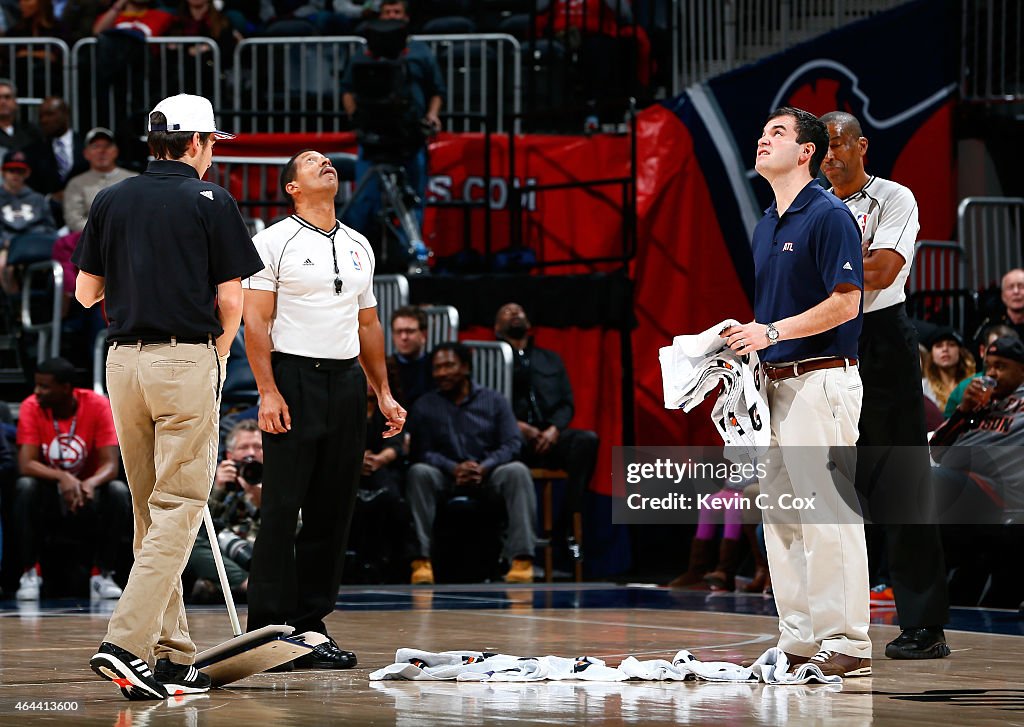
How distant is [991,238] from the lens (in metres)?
15.1

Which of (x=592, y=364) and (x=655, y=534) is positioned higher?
(x=592, y=364)

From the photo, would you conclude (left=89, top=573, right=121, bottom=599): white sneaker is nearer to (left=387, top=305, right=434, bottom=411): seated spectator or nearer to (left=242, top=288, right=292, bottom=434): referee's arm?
(left=387, top=305, right=434, bottom=411): seated spectator

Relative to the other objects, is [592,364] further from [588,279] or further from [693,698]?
[693,698]

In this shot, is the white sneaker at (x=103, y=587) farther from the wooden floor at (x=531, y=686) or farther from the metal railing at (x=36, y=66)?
the metal railing at (x=36, y=66)

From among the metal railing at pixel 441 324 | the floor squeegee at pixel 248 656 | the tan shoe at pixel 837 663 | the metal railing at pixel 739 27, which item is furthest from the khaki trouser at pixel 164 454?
the metal railing at pixel 739 27

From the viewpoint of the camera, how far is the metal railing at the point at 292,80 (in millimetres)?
15531

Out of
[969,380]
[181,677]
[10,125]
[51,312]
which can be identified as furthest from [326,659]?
[10,125]

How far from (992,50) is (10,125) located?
347 inches

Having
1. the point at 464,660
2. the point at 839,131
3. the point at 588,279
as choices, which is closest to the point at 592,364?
the point at 588,279

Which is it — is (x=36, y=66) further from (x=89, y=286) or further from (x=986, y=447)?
(x=89, y=286)

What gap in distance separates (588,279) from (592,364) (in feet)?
2.45

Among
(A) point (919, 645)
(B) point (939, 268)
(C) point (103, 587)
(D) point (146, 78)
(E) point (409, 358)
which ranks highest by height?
(D) point (146, 78)

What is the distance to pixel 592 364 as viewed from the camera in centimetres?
1392

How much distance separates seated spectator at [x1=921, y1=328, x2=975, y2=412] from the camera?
38.2 ft
